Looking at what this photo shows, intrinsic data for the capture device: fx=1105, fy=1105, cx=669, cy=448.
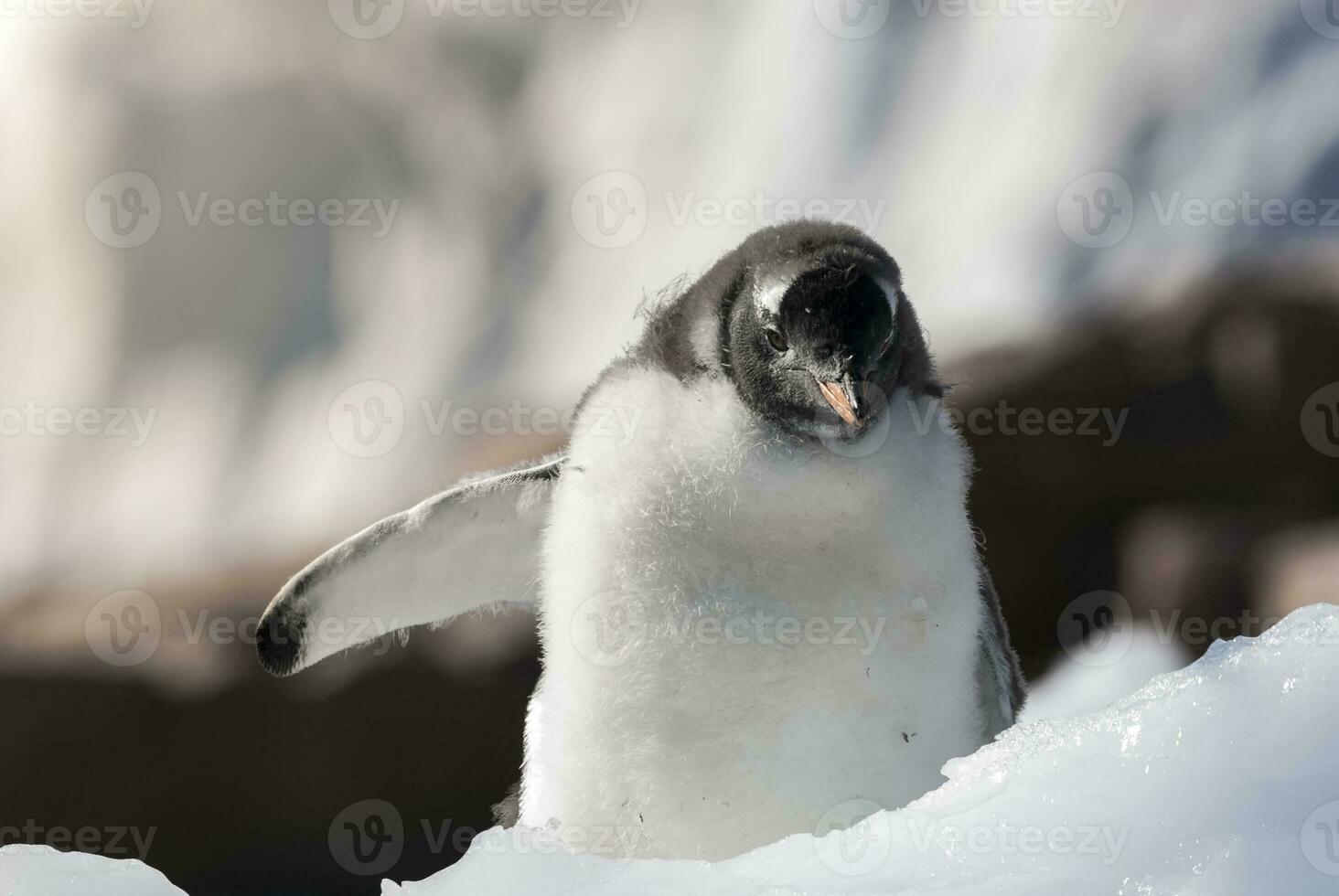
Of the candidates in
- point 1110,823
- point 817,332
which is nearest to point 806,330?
point 817,332

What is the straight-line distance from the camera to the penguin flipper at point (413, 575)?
1789 millimetres

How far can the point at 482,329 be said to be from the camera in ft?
14.7

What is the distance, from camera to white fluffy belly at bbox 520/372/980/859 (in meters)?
1.35

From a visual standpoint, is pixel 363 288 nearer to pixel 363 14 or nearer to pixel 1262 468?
pixel 363 14

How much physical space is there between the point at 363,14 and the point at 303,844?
3.31m

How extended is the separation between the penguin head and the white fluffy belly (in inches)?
2.1

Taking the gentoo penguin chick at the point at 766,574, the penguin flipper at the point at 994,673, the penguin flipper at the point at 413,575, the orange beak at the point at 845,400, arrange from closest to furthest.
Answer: the orange beak at the point at 845,400
the gentoo penguin chick at the point at 766,574
the penguin flipper at the point at 994,673
the penguin flipper at the point at 413,575

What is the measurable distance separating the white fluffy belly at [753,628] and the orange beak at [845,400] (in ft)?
0.39

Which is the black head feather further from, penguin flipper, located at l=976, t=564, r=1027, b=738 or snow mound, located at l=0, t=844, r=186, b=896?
snow mound, located at l=0, t=844, r=186, b=896

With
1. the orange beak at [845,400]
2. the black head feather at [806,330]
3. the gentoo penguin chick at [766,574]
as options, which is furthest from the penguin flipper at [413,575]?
the orange beak at [845,400]

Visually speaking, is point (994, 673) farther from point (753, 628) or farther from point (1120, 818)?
point (1120, 818)

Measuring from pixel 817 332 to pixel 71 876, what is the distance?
90cm

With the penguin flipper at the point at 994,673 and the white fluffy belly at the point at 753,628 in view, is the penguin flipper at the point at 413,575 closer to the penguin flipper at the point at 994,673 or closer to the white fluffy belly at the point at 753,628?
the white fluffy belly at the point at 753,628

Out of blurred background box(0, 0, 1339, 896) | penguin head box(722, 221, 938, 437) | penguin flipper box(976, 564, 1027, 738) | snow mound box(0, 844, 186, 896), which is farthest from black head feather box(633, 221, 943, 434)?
blurred background box(0, 0, 1339, 896)
